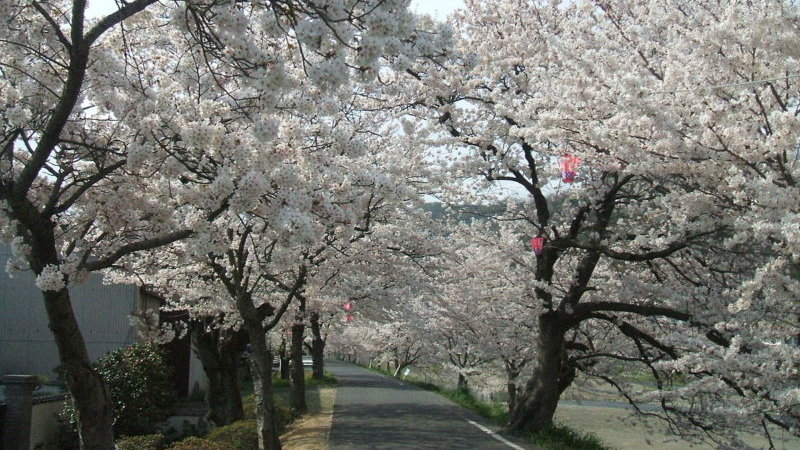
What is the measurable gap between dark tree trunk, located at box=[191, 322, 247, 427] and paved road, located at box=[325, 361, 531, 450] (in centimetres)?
272

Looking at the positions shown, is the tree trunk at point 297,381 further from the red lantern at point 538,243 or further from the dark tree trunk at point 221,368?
the red lantern at point 538,243

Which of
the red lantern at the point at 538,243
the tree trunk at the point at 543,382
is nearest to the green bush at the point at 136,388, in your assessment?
the tree trunk at the point at 543,382

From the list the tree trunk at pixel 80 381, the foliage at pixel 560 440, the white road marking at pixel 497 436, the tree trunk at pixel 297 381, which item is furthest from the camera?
the tree trunk at pixel 297 381

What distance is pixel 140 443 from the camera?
44.2 feet

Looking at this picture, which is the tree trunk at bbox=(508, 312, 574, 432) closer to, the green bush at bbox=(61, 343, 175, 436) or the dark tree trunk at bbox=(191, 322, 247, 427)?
the green bush at bbox=(61, 343, 175, 436)

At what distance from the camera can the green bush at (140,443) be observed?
43.1 ft

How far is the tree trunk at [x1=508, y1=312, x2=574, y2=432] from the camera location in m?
15.3

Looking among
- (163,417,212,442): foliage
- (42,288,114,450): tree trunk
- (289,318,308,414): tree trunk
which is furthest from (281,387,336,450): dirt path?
(42,288,114,450): tree trunk

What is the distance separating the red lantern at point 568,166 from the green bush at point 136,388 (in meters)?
9.34

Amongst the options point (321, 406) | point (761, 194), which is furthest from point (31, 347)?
point (761, 194)

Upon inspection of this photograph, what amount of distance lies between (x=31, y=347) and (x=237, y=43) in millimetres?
21101

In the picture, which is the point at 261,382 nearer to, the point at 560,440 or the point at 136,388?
the point at 136,388

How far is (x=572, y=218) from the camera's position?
51.8ft

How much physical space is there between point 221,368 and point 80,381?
43.9 ft
